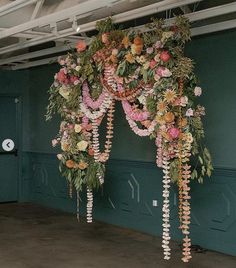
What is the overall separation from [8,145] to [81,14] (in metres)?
5.12

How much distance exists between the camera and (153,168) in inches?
251

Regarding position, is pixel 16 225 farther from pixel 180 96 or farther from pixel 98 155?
pixel 180 96

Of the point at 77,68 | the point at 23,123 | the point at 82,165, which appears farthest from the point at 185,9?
the point at 23,123

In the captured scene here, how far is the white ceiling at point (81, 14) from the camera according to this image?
13.2 ft

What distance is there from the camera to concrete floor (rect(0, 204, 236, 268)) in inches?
198

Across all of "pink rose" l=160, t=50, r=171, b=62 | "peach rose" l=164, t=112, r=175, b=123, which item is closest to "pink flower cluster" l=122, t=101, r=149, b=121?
"peach rose" l=164, t=112, r=175, b=123

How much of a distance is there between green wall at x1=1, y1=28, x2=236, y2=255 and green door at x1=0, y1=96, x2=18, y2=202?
0.98ft

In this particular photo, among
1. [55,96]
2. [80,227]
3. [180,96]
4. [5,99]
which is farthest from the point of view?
[5,99]

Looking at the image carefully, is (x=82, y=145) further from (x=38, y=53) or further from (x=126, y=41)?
(x=38, y=53)

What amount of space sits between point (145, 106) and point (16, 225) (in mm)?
3573

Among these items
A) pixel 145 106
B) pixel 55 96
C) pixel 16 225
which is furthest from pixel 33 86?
pixel 145 106

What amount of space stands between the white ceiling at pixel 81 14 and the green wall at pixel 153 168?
2.18ft

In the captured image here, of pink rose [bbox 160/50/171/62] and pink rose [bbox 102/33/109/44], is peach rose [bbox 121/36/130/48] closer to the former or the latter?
pink rose [bbox 102/33/109/44]

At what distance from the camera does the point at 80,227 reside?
682 centimetres
